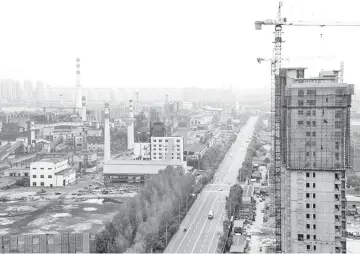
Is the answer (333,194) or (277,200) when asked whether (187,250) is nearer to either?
(277,200)

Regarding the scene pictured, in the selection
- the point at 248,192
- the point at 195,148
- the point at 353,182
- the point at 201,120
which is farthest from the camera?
the point at 201,120

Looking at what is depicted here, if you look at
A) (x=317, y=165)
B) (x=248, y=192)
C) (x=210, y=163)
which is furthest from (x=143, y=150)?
(x=317, y=165)

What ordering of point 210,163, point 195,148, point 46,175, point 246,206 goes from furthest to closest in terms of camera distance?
point 195,148 < point 210,163 < point 46,175 < point 246,206

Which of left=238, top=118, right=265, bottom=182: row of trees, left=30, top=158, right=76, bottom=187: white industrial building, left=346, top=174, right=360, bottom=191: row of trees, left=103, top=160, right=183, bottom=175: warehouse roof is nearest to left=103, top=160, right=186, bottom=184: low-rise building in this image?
left=103, top=160, right=183, bottom=175: warehouse roof

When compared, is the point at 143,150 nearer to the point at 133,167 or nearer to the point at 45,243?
the point at 133,167

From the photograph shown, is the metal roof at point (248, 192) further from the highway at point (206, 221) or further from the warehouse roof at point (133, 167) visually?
the warehouse roof at point (133, 167)

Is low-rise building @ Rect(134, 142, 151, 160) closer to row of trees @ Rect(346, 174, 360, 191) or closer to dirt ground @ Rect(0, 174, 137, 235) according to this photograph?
dirt ground @ Rect(0, 174, 137, 235)
